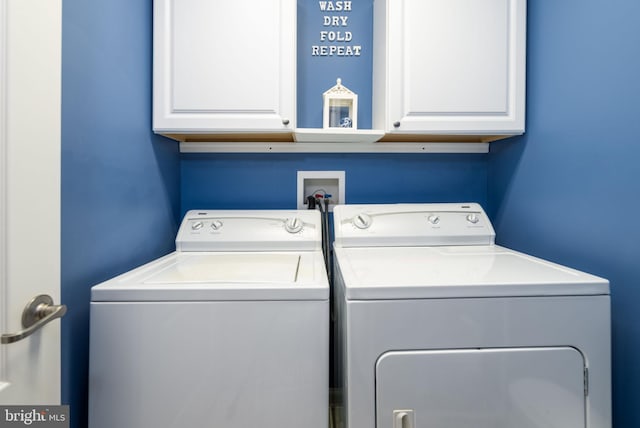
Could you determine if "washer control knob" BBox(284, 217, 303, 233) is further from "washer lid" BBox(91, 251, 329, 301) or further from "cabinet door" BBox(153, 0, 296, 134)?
"cabinet door" BBox(153, 0, 296, 134)

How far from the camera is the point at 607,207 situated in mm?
1019

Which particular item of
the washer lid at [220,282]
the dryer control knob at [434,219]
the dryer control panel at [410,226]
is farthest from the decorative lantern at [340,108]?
the washer lid at [220,282]

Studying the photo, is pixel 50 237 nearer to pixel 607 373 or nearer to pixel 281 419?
pixel 281 419

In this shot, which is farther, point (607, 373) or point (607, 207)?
point (607, 207)

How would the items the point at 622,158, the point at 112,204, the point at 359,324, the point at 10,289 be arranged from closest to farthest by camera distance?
the point at 10,289 < the point at 359,324 < the point at 622,158 < the point at 112,204

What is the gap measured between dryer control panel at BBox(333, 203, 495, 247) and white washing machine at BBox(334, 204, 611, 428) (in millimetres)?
574

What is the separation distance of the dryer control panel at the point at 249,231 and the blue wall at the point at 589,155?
990mm

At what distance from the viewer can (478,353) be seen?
2.86 feet

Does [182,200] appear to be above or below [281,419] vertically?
above

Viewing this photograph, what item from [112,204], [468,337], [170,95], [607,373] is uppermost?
[170,95]

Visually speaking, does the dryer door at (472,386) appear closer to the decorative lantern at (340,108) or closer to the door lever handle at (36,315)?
the door lever handle at (36,315)

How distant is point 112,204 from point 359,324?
926 millimetres

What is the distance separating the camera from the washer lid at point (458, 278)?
88 cm

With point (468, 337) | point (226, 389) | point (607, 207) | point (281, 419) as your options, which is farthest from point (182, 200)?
point (607, 207)
